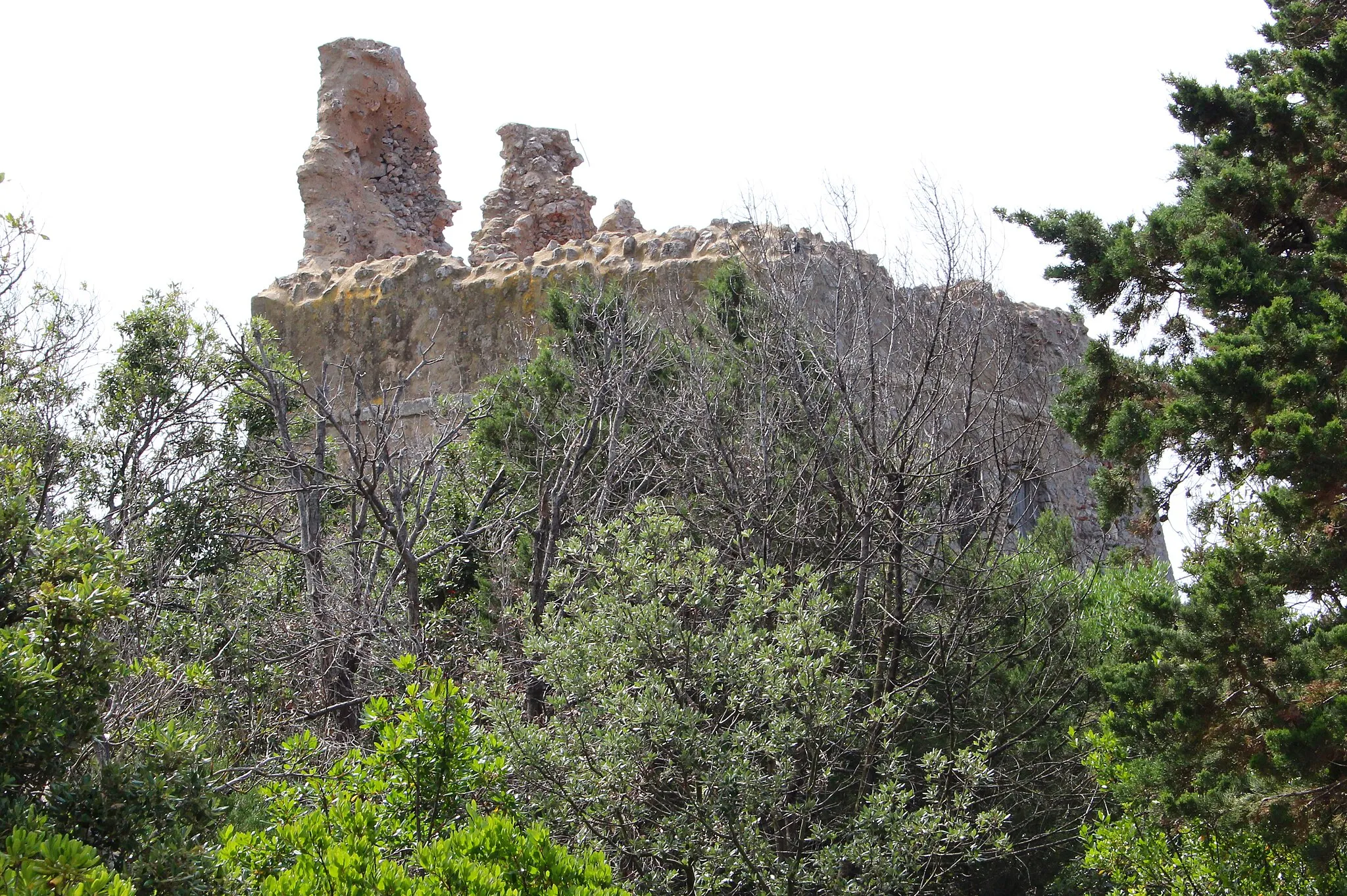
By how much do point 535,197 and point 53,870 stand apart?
51.5 feet

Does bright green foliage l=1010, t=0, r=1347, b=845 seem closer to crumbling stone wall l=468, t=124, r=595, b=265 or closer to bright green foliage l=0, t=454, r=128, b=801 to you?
bright green foliage l=0, t=454, r=128, b=801

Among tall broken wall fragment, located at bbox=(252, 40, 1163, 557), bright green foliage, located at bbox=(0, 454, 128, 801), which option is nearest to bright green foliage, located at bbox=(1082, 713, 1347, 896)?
tall broken wall fragment, located at bbox=(252, 40, 1163, 557)

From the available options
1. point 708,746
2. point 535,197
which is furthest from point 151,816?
point 535,197

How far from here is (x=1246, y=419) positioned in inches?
229

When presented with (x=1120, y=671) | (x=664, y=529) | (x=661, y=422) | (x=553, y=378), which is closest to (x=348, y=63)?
(x=553, y=378)

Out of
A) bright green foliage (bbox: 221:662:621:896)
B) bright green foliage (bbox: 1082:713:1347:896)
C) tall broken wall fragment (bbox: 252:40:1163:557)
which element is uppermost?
tall broken wall fragment (bbox: 252:40:1163:557)

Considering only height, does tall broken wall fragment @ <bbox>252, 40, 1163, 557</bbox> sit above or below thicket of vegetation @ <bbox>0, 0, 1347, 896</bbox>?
above

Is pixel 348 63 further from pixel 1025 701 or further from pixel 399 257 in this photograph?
pixel 1025 701

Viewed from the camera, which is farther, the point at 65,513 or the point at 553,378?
the point at 553,378

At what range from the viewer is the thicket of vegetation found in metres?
3.86

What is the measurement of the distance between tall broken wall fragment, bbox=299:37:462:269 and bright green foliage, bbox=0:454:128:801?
14042 millimetres

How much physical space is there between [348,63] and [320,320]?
5.25 metres

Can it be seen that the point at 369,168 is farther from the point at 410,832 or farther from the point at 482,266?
the point at 410,832

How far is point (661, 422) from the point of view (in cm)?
852
